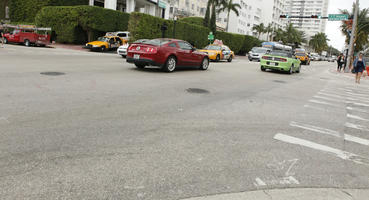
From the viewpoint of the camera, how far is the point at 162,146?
4.09 m

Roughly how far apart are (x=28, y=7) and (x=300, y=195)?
1712 inches

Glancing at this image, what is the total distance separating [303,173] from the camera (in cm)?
363

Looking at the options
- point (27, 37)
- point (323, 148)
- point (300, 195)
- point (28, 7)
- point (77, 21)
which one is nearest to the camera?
point (300, 195)

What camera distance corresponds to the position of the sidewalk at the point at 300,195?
294 cm

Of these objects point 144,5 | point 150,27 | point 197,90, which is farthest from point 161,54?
point 144,5

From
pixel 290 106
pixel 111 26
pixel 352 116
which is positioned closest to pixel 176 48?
pixel 290 106

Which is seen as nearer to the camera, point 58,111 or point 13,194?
point 13,194

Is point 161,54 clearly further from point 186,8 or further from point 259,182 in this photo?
point 186,8

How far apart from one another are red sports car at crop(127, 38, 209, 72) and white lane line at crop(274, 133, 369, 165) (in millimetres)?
8326

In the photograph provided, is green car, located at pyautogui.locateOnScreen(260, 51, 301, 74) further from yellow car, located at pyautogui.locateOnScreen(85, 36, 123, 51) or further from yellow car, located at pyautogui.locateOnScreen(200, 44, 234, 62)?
yellow car, located at pyautogui.locateOnScreen(85, 36, 123, 51)

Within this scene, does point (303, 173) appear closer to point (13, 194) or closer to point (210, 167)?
point (210, 167)

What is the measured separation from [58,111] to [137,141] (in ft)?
6.82

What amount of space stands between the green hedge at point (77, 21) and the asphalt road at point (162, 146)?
25.1 meters

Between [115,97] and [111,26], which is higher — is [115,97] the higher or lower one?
the lower one
